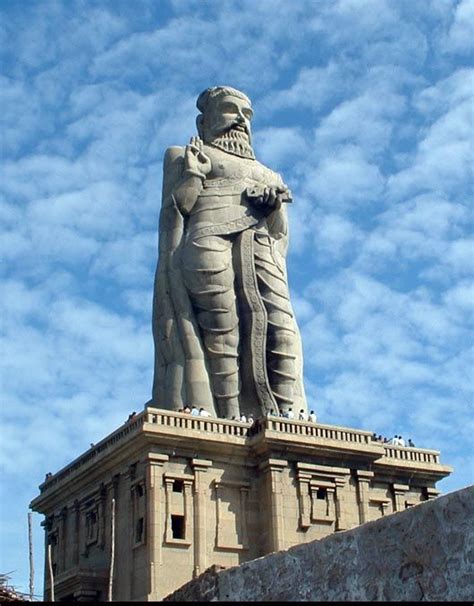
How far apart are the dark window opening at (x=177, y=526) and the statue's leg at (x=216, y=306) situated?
5149 millimetres

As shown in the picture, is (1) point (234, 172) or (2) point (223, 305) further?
(1) point (234, 172)

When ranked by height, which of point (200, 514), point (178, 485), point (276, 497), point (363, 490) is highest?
point (363, 490)

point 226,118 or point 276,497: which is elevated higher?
point 226,118

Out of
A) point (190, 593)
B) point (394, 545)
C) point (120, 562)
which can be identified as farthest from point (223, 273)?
point (394, 545)

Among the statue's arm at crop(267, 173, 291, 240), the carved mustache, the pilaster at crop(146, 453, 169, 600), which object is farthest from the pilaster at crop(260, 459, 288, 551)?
the carved mustache

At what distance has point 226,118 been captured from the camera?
36.8m

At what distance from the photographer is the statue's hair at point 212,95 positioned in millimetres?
37188

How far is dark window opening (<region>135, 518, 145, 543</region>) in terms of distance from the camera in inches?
1107

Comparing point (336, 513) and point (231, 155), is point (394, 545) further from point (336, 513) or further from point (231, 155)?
point (231, 155)

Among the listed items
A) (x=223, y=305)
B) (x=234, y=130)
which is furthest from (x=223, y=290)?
(x=234, y=130)

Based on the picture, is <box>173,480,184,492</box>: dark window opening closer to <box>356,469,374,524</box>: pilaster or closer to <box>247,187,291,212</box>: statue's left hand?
<box>356,469,374,524</box>: pilaster

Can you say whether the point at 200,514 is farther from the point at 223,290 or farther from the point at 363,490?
the point at 223,290

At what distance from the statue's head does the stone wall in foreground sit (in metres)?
25.7

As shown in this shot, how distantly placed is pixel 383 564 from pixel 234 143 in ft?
89.7
